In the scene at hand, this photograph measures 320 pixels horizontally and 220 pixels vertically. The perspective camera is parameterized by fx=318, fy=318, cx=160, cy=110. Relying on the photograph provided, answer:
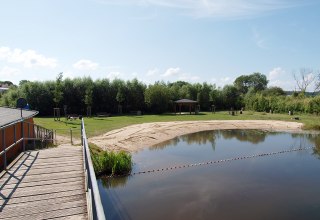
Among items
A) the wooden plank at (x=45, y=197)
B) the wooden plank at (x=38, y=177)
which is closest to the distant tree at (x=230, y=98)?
the wooden plank at (x=38, y=177)

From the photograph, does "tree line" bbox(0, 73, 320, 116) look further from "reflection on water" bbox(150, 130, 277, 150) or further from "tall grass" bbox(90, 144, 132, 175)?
"tall grass" bbox(90, 144, 132, 175)

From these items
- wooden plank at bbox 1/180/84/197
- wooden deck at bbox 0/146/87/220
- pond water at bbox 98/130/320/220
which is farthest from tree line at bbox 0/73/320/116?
wooden plank at bbox 1/180/84/197

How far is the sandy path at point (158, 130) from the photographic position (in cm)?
2073

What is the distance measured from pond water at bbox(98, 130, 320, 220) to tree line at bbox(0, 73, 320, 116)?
23.1m

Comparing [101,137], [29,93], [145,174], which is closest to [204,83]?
[29,93]

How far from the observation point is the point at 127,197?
39.7 feet

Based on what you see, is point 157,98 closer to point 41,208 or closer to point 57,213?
point 41,208

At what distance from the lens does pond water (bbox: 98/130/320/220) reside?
10.6 metres

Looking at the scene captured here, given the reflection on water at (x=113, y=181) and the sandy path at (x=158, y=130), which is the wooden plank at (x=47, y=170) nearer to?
the reflection on water at (x=113, y=181)

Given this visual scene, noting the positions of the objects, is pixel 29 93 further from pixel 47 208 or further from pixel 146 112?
pixel 47 208

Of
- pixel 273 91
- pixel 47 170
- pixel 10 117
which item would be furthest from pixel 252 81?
pixel 47 170

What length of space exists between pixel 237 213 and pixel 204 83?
154 feet

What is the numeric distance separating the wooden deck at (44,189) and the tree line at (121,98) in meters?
29.3

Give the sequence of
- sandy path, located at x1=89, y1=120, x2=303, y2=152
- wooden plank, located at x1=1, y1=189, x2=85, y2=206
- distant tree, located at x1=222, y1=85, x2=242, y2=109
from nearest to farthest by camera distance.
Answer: wooden plank, located at x1=1, y1=189, x2=85, y2=206 < sandy path, located at x1=89, y1=120, x2=303, y2=152 < distant tree, located at x1=222, y1=85, x2=242, y2=109
